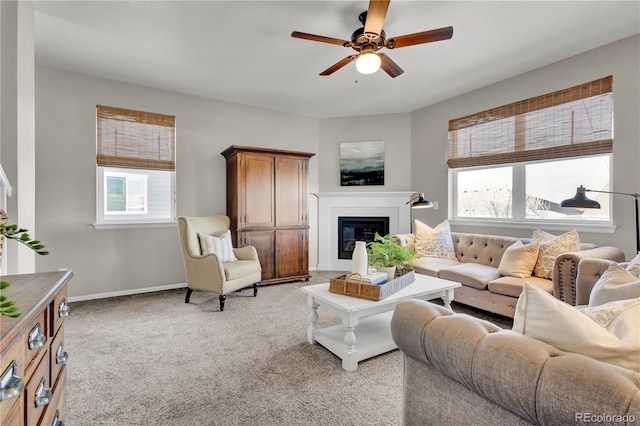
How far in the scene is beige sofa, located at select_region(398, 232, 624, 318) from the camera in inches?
96.3

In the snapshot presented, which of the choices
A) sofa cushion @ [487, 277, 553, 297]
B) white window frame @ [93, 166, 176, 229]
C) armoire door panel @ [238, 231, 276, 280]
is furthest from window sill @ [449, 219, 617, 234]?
white window frame @ [93, 166, 176, 229]

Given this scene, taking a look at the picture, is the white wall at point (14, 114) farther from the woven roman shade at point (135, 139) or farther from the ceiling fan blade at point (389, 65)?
the ceiling fan blade at point (389, 65)

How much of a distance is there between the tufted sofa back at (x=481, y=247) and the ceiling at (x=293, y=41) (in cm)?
201

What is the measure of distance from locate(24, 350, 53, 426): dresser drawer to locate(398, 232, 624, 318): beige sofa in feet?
10.4

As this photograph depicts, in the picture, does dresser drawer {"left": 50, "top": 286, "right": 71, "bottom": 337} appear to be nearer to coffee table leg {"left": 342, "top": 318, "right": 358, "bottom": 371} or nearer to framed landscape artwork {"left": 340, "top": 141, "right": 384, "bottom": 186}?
coffee table leg {"left": 342, "top": 318, "right": 358, "bottom": 371}

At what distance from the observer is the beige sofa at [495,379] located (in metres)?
0.70

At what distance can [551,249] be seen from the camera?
9.61ft

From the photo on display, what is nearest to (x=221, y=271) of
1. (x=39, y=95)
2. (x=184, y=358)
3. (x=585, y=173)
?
(x=184, y=358)

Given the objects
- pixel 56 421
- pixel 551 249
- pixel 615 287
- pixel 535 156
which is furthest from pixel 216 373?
pixel 535 156

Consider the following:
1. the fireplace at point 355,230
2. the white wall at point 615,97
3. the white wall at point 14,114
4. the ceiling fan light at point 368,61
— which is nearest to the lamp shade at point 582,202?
the white wall at point 615,97

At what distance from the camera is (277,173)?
445 cm

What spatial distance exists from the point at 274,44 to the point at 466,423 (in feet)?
10.6

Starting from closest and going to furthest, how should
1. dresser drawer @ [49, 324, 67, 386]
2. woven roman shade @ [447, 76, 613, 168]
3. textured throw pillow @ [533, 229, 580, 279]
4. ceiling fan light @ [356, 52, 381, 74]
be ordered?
1. dresser drawer @ [49, 324, 67, 386]
2. ceiling fan light @ [356, 52, 381, 74]
3. textured throw pillow @ [533, 229, 580, 279]
4. woven roman shade @ [447, 76, 613, 168]

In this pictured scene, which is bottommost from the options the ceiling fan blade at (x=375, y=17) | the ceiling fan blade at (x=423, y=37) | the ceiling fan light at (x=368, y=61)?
the ceiling fan light at (x=368, y=61)
